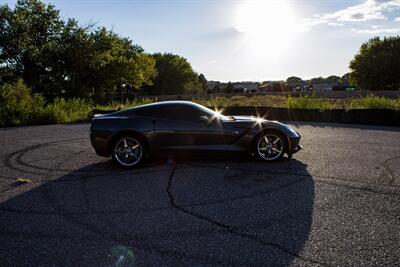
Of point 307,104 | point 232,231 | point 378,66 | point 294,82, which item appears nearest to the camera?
point 232,231

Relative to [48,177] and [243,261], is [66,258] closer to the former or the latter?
[243,261]

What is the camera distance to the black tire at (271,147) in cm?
722

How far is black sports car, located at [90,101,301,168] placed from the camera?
7.06m

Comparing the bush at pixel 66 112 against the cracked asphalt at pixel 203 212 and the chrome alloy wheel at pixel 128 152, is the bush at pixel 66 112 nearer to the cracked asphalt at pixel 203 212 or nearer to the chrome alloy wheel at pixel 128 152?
the cracked asphalt at pixel 203 212

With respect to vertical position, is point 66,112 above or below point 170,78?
below

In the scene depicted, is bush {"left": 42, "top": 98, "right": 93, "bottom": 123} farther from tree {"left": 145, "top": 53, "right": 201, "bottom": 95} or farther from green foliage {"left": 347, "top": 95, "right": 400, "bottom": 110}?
tree {"left": 145, "top": 53, "right": 201, "bottom": 95}

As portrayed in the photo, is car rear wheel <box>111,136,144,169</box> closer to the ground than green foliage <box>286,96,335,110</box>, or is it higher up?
closer to the ground

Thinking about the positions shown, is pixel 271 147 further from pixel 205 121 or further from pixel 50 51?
pixel 50 51

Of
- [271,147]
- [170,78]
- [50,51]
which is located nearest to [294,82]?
[170,78]

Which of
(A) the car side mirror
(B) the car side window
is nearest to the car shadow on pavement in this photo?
(A) the car side mirror

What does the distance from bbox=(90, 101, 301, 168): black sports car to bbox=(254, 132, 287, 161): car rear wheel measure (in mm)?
22

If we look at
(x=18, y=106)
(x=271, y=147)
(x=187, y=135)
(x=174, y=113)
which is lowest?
(x=271, y=147)

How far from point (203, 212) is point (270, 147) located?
3170 mm

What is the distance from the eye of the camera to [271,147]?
23.9 ft
